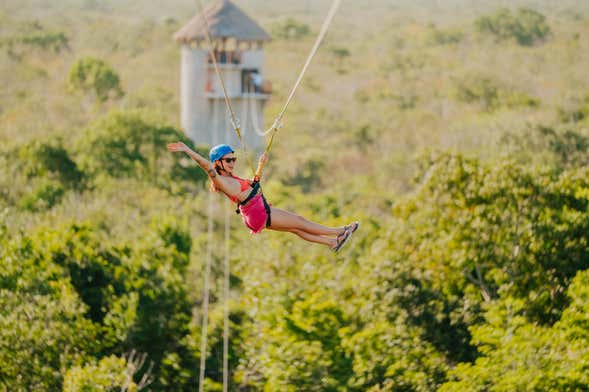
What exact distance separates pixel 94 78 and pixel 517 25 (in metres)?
36.9

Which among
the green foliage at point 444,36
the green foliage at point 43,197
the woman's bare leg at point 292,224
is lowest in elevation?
the green foliage at point 43,197

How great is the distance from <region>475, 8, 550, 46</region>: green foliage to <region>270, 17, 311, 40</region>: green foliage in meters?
14.8

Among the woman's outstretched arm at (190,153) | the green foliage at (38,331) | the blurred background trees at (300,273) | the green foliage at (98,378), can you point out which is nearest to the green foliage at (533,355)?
the blurred background trees at (300,273)

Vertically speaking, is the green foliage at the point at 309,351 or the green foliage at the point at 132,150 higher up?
the green foliage at the point at 132,150

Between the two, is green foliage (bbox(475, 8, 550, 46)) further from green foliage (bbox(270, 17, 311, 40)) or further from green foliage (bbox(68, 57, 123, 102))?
green foliage (bbox(68, 57, 123, 102))

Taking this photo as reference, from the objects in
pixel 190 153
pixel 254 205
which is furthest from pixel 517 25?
pixel 190 153

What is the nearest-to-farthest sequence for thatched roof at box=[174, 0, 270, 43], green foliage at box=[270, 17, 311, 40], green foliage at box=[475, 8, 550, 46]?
1. thatched roof at box=[174, 0, 270, 43]
2. green foliage at box=[475, 8, 550, 46]
3. green foliage at box=[270, 17, 311, 40]

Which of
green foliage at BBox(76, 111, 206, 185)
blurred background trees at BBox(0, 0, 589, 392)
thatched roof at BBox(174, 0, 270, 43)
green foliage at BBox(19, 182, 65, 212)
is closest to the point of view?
blurred background trees at BBox(0, 0, 589, 392)

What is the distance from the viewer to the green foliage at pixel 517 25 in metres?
77.9

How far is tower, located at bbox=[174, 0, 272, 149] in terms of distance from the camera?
4406 centimetres

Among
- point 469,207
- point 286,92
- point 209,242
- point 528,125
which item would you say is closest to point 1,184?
point 209,242

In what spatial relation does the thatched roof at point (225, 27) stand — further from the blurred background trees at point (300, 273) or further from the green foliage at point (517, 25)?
the green foliage at point (517, 25)

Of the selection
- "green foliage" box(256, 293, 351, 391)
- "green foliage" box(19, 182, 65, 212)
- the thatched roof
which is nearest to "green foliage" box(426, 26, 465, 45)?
the thatched roof

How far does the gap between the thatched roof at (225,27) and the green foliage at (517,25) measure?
38.5 m
